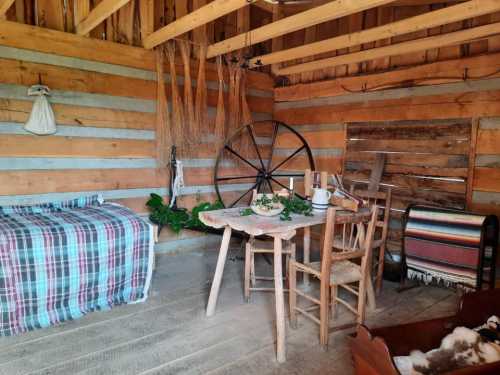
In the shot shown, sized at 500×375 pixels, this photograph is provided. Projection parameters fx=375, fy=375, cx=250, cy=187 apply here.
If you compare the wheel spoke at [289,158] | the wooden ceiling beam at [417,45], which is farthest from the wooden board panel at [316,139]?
the wooden ceiling beam at [417,45]

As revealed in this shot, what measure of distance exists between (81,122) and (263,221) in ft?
6.39

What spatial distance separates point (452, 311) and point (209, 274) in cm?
191

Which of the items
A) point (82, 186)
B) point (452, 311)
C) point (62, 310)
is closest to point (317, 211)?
point (452, 311)

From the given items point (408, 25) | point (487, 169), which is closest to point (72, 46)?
point (408, 25)

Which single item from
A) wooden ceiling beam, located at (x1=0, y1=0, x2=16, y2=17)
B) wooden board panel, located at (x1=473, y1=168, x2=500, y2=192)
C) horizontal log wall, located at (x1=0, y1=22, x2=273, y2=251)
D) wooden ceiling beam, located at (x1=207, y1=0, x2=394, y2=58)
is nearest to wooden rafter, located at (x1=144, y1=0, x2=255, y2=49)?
horizontal log wall, located at (x1=0, y1=22, x2=273, y2=251)

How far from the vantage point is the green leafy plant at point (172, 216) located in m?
3.43

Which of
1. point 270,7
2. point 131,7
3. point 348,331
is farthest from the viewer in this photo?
point 270,7

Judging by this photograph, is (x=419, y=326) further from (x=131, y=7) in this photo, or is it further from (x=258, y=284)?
(x=131, y=7)

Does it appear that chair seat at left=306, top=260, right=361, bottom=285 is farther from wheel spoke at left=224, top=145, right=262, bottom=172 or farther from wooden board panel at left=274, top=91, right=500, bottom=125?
wheel spoke at left=224, top=145, right=262, bottom=172

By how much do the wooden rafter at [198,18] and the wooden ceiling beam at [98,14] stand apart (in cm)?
46

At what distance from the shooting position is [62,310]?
2436 millimetres

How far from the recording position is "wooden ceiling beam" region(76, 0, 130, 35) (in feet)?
8.37

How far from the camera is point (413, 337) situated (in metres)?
1.75

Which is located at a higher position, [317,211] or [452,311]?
[317,211]
